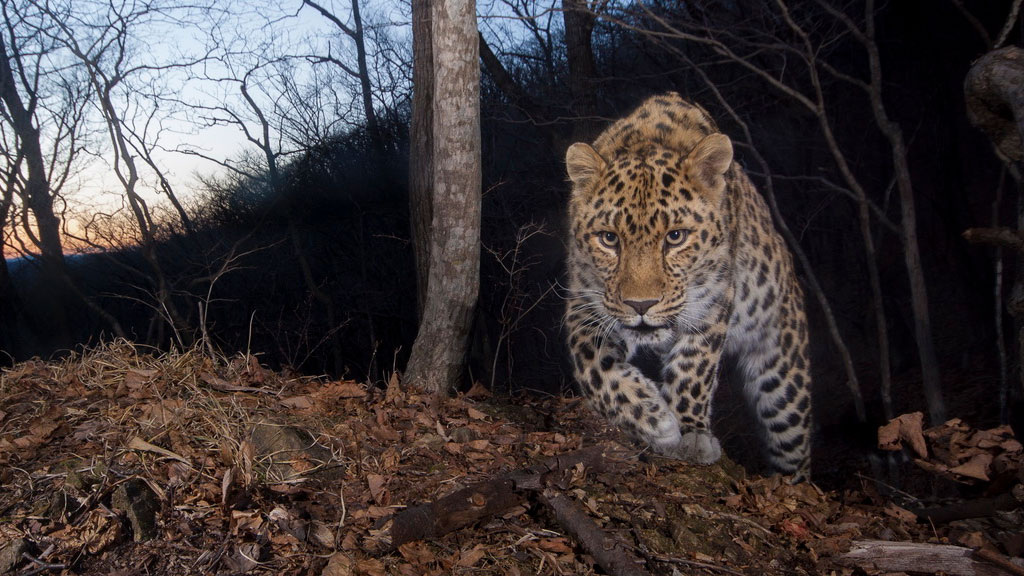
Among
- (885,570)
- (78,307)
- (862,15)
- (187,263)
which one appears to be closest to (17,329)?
(78,307)

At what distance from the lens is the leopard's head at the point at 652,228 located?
4.66m

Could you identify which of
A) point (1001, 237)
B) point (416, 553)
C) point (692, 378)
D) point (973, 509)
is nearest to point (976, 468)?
point (973, 509)

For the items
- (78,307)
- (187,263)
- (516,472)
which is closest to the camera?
(516,472)

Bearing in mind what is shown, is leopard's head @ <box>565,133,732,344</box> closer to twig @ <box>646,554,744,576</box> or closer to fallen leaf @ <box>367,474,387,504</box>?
twig @ <box>646,554,744,576</box>

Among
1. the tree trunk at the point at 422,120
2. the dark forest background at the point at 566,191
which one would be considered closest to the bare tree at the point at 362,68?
the dark forest background at the point at 566,191

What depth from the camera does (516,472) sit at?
3.68m

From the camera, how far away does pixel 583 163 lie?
4.97 metres

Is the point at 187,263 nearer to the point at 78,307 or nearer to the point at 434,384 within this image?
the point at 78,307

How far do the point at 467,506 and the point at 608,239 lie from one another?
2314 millimetres

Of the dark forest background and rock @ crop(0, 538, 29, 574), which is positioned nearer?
rock @ crop(0, 538, 29, 574)

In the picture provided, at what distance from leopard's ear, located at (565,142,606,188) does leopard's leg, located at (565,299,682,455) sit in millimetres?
899

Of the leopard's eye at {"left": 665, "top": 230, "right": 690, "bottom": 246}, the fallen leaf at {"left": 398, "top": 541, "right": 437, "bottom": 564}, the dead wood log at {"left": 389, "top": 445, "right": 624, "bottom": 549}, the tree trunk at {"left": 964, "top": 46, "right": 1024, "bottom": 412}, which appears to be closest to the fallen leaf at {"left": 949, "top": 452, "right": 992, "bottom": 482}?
the tree trunk at {"left": 964, "top": 46, "right": 1024, "bottom": 412}

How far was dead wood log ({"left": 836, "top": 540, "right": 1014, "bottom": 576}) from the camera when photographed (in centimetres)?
328

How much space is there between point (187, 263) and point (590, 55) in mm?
7538
